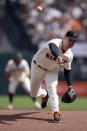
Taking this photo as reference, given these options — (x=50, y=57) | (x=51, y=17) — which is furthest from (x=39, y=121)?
(x=51, y=17)

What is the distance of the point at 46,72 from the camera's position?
670cm

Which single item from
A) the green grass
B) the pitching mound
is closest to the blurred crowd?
the green grass

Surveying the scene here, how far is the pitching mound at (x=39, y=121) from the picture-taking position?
591cm

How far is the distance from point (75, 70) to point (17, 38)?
8.91 feet

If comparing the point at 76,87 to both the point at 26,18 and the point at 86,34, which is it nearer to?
the point at 86,34

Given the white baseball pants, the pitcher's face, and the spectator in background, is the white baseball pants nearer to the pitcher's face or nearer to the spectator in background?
the pitcher's face

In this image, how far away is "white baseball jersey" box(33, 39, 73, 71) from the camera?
6.29m

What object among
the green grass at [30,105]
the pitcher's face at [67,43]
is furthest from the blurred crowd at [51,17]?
the pitcher's face at [67,43]

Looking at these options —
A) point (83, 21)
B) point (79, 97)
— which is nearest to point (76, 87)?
point (79, 97)

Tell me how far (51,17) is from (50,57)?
8351 millimetres

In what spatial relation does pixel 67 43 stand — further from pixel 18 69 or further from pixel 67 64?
pixel 18 69

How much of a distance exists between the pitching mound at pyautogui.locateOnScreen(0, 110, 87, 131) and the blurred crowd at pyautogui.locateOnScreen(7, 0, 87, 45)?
22.6ft

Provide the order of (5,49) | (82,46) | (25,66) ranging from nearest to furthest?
(25,66) < (82,46) < (5,49)

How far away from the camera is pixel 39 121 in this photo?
6.45 metres
